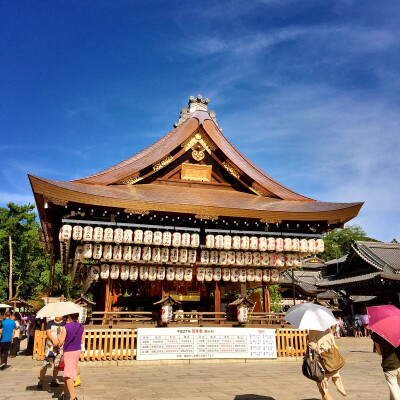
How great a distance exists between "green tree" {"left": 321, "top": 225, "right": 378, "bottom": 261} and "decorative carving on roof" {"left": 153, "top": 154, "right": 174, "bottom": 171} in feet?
191

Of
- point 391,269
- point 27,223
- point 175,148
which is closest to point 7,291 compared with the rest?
point 27,223

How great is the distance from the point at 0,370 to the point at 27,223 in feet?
143

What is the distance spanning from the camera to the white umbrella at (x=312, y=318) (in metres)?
6.36

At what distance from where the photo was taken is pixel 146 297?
18984 millimetres

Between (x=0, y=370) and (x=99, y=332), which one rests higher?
(x=99, y=332)

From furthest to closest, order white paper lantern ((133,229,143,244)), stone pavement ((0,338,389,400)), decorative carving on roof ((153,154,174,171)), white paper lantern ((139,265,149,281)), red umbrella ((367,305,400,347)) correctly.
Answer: decorative carving on roof ((153,154,174,171))
white paper lantern ((139,265,149,281))
white paper lantern ((133,229,143,244))
stone pavement ((0,338,389,400))
red umbrella ((367,305,400,347))

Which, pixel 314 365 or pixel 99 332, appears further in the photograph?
pixel 99 332

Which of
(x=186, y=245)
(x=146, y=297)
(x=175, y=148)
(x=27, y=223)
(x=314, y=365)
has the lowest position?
(x=314, y=365)

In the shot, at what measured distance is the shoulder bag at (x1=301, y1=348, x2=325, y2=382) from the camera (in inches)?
246

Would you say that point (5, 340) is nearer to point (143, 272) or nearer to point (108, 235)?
point (108, 235)

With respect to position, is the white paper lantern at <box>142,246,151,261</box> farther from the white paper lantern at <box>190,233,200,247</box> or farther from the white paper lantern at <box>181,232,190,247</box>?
the white paper lantern at <box>190,233,200,247</box>

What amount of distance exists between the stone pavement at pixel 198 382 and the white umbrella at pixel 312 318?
7.32 feet

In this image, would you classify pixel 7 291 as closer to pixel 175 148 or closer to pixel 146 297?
pixel 146 297

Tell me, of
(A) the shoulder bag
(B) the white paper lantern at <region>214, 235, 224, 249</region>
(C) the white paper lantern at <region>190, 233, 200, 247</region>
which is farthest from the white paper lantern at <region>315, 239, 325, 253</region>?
(A) the shoulder bag
